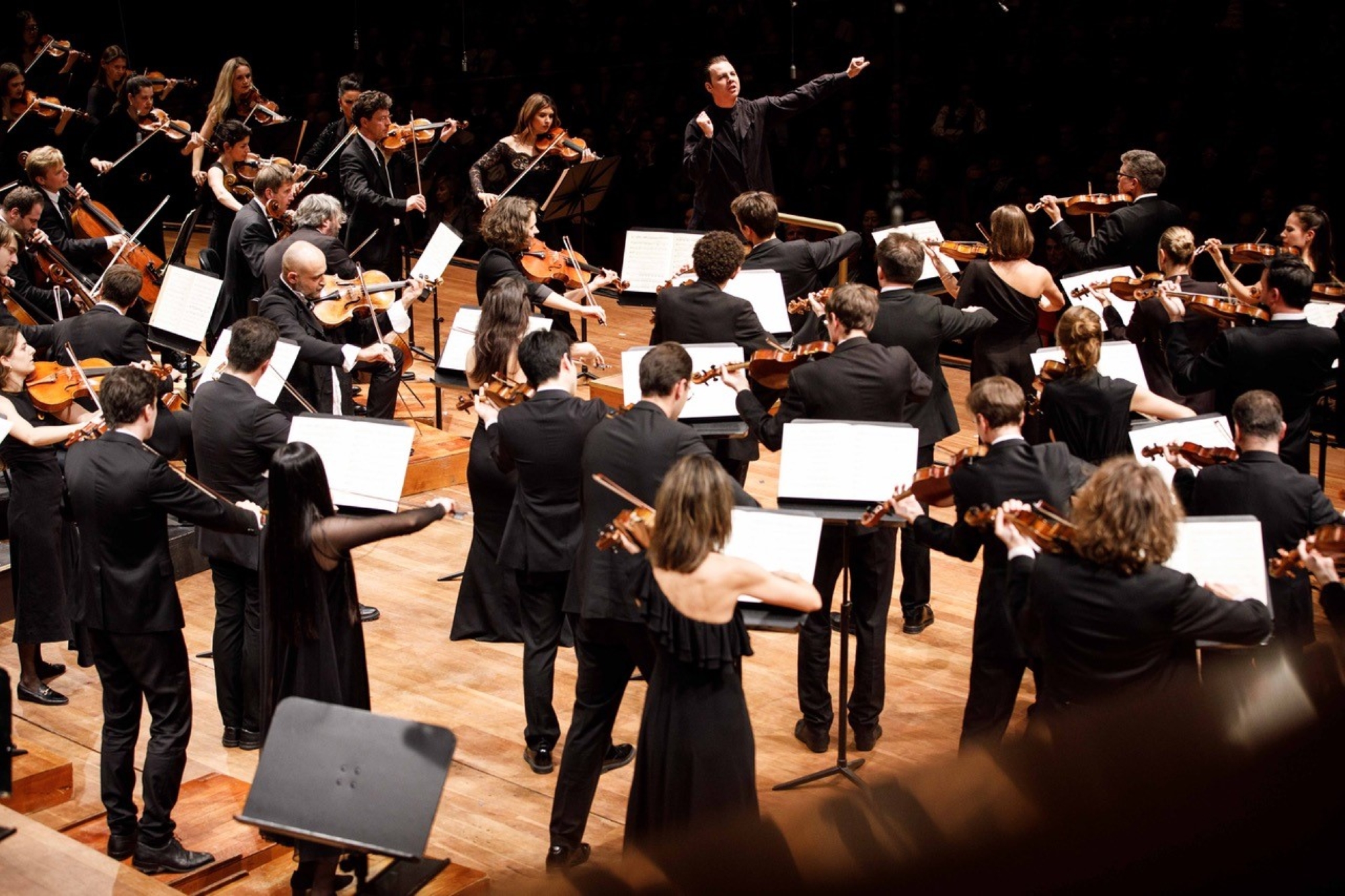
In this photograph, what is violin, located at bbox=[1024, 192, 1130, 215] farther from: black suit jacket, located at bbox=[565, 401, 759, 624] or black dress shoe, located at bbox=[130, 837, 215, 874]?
black dress shoe, located at bbox=[130, 837, 215, 874]

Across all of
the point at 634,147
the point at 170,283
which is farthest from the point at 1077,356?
the point at 634,147

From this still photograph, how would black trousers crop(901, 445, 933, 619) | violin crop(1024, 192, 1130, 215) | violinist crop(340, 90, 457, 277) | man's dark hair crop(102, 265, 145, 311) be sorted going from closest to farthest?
black trousers crop(901, 445, 933, 619) < man's dark hair crop(102, 265, 145, 311) < violin crop(1024, 192, 1130, 215) < violinist crop(340, 90, 457, 277)

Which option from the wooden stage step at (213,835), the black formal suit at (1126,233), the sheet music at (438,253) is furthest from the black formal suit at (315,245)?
the black formal suit at (1126,233)

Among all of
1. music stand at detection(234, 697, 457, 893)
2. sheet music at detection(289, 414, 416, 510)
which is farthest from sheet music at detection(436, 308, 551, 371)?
music stand at detection(234, 697, 457, 893)

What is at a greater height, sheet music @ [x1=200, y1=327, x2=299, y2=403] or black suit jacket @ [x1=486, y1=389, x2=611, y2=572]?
sheet music @ [x1=200, y1=327, x2=299, y2=403]

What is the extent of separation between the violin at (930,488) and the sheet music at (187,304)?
3409 millimetres

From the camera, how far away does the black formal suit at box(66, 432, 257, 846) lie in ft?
12.9

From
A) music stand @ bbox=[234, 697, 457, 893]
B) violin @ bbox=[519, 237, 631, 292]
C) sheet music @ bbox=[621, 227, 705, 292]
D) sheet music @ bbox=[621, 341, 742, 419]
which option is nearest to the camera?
music stand @ bbox=[234, 697, 457, 893]

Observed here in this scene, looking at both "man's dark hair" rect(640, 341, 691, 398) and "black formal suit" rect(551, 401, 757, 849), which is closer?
"black formal suit" rect(551, 401, 757, 849)

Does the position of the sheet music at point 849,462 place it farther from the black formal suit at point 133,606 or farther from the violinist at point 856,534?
the black formal suit at point 133,606

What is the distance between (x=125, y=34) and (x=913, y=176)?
25.6 feet

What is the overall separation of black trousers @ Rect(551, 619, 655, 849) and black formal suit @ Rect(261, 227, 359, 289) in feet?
9.18

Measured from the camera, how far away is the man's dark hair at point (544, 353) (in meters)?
4.35

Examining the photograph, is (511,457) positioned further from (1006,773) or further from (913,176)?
(913,176)
